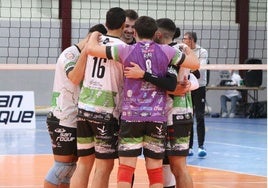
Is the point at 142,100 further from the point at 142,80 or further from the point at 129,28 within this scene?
the point at 129,28

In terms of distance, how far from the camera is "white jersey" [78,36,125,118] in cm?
590

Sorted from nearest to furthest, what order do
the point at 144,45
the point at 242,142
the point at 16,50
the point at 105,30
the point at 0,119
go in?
the point at 144,45 < the point at 105,30 < the point at 242,142 < the point at 0,119 < the point at 16,50

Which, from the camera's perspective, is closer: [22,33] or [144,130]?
[144,130]

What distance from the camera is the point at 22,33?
1862cm

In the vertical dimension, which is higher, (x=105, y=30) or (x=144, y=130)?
(x=105, y=30)

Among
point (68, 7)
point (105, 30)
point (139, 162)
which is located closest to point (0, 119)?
point (139, 162)

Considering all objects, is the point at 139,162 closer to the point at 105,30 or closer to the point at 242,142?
the point at 242,142

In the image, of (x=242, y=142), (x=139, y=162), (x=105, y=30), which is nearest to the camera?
(x=105, y=30)

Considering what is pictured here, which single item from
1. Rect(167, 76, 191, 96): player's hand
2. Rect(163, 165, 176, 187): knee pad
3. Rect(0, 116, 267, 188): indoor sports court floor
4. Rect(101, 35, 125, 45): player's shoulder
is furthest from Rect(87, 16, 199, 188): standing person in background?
Rect(0, 116, 267, 188): indoor sports court floor

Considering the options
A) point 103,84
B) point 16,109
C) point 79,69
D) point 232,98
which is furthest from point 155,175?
point 232,98

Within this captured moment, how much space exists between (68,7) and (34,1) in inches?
36.1

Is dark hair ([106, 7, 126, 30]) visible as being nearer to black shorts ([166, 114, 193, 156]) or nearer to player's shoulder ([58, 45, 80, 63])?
player's shoulder ([58, 45, 80, 63])

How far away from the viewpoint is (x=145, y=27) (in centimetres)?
580

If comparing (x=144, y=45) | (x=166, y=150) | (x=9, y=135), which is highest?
(x=144, y=45)
